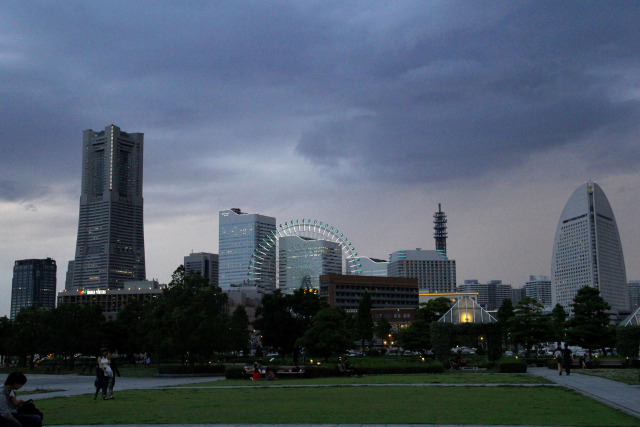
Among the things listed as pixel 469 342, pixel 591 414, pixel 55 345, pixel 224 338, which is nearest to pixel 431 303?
pixel 469 342

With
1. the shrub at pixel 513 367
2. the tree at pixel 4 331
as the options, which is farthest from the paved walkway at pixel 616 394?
the tree at pixel 4 331

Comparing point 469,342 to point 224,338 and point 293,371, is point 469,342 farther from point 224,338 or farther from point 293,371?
point 293,371

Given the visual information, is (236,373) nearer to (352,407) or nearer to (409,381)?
(409,381)

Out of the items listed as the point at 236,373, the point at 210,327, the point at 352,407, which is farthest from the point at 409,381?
the point at 210,327

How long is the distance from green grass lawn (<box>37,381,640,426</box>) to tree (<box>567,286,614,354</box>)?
4285 centimetres

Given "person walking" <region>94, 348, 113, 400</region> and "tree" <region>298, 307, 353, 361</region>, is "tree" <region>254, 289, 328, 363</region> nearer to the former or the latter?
"tree" <region>298, 307, 353, 361</region>

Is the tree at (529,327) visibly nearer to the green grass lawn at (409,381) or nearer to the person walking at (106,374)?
the green grass lawn at (409,381)

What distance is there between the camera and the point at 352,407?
21.5 metres

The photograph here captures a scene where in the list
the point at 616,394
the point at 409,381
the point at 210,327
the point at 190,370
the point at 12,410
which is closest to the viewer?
the point at 12,410

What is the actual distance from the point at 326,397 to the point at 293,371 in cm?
1576

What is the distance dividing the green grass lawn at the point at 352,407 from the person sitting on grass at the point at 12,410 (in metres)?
4.97

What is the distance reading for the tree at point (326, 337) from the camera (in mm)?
A: 59344

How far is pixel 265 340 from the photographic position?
79.3 m

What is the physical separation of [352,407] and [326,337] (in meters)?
38.1
